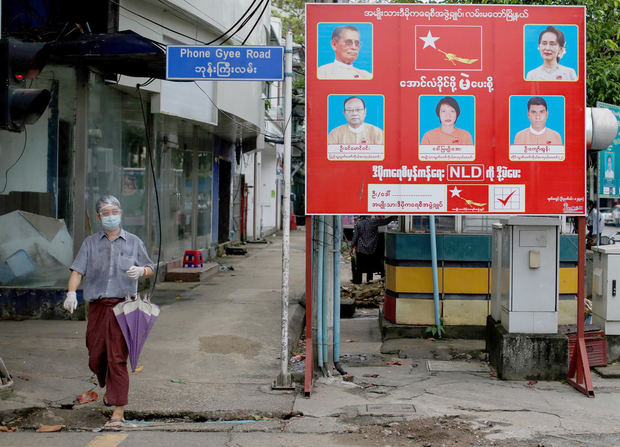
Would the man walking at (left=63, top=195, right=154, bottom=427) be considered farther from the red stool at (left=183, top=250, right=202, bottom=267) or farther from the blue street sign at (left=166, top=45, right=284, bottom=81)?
the red stool at (left=183, top=250, right=202, bottom=267)

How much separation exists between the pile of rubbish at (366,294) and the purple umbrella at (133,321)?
7.14 m

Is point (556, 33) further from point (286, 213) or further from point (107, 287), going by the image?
point (107, 287)

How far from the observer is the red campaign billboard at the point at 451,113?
6.97m

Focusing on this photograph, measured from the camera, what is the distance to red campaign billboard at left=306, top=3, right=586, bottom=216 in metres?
6.97

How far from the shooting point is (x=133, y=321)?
5953 millimetres

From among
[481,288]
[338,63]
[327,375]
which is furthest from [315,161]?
[481,288]

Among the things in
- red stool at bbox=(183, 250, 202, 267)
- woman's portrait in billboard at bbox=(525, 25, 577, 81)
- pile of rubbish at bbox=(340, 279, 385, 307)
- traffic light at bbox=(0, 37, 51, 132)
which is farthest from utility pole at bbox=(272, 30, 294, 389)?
red stool at bbox=(183, 250, 202, 267)

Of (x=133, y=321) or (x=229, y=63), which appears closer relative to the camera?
(x=133, y=321)

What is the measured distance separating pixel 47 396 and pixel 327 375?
2.69 metres

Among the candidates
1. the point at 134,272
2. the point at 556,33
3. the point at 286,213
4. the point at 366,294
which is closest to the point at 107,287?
the point at 134,272

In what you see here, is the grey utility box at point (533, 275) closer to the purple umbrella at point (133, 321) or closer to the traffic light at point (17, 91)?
the purple umbrella at point (133, 321)

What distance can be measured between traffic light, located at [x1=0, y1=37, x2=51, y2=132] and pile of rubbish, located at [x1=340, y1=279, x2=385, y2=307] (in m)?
7.78

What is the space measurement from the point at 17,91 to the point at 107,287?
181cm

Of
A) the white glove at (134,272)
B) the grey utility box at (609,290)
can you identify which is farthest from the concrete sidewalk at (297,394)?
the white glove at (134,272)
